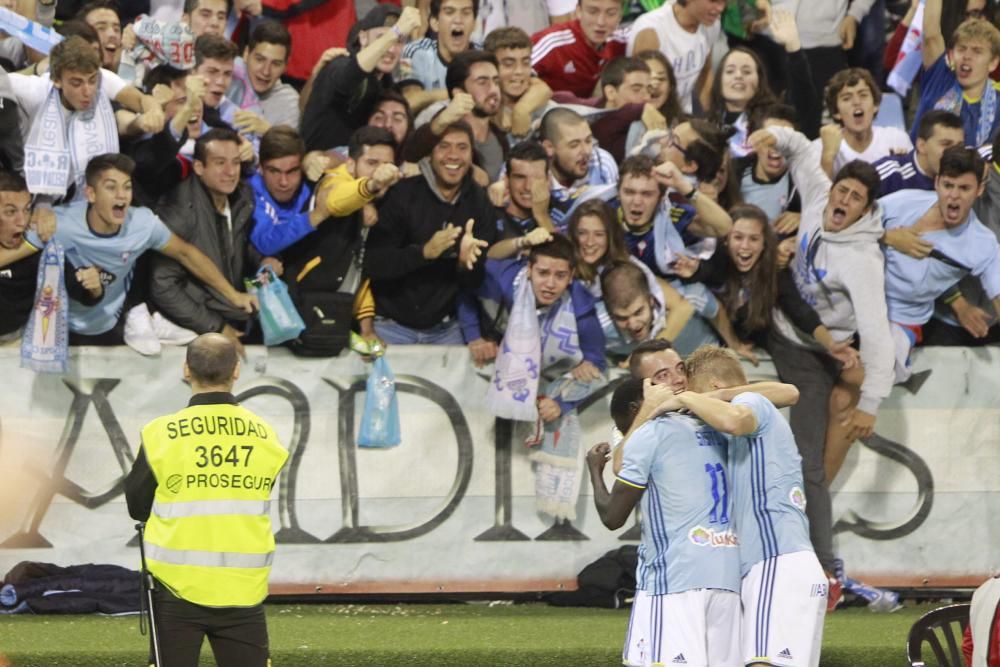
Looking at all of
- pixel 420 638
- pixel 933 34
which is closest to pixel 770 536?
pixel 420 638

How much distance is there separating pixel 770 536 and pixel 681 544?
43 cm

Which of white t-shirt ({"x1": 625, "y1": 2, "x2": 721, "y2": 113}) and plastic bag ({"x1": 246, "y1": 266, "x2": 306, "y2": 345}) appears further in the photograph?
white t-shirt ({"x1": 625, "y1": 2, "x2": 721, "y2": 113})

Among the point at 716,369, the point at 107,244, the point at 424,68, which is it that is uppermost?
the point at 424,68

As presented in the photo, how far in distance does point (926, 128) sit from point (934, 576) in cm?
301

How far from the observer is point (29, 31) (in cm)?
1051

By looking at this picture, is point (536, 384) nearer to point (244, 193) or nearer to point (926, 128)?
point (244, 193)

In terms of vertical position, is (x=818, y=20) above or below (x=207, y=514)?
above

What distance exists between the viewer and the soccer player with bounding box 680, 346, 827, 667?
725 centimetres

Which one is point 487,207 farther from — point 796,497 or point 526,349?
point 796,497

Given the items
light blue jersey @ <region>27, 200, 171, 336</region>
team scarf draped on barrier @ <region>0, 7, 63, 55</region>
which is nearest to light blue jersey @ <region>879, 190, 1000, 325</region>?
light blue jersey @ <region>27, 200, 171, 336</region>

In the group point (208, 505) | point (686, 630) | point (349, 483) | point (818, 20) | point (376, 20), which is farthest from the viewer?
point (818, 20)

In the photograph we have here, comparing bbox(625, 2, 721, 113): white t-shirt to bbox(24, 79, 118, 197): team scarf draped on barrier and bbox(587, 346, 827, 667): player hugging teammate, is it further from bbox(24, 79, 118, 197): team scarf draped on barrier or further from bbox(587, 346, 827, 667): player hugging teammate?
bbox(587, 346, 827, 667): player hugging teammate

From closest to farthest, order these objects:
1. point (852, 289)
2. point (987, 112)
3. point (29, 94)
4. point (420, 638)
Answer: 1. point (420, 638)
2. point (29, 94)
3. point (852, 289)
4. point (987, 112)

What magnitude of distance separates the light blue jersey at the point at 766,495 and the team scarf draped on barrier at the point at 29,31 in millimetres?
5372
